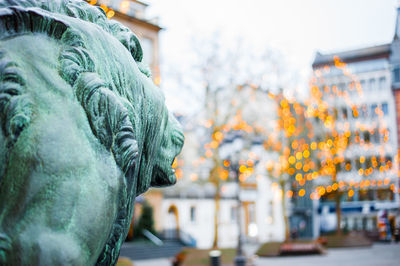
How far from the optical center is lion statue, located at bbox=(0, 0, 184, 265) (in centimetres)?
139

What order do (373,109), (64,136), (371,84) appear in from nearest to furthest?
(64,136), (373,109), (371,84)

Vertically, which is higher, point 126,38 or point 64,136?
point 126,38

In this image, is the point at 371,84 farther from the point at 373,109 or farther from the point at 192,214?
the point at 192,214

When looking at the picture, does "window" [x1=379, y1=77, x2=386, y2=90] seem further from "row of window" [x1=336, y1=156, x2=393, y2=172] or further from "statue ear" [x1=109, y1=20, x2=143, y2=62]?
"statue ear" [x1=109, y1=20, x2=143, y2=62]

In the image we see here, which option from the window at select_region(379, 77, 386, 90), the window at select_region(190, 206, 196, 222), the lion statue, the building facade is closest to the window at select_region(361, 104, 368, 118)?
the building facade

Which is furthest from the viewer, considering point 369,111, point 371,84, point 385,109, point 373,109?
point 371,84

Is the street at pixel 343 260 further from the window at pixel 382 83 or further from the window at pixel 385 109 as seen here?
the window at pixel 382 83

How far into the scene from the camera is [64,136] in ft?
4.82

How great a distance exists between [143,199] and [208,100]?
12.4 metres

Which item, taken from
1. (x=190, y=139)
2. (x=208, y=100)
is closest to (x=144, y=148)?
(x=208, y=100)

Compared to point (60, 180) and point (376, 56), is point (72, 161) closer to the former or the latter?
point (60, 180)

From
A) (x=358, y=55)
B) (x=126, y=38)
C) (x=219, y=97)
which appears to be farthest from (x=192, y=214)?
(x=126, y=38)

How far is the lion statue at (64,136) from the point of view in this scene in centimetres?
139

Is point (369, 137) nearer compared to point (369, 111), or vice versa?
point (369, 137)
